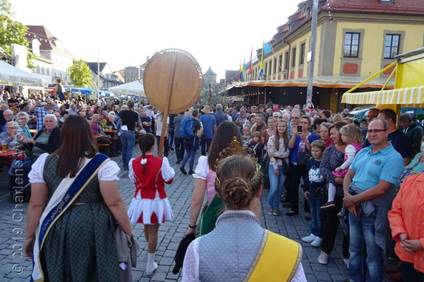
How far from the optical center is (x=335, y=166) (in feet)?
15.0

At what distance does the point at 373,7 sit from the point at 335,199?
2277cm

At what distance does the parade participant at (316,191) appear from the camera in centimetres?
491

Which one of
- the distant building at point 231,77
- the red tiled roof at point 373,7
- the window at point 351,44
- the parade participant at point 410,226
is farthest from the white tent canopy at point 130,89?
the distant building at point 231,77

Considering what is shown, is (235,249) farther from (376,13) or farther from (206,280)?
(376,13)

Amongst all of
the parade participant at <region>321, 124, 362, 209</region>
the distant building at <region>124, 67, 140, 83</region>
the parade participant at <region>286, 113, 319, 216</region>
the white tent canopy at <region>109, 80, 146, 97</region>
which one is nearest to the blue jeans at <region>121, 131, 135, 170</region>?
the parade participant at <region>286, 113, 319, 216</region>

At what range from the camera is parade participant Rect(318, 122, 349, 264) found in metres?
4.47

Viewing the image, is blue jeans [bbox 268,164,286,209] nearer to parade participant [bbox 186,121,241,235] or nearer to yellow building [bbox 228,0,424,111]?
parade participant [bbox 186,121,241,235]

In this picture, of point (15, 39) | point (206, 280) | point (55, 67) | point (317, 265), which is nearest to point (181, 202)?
point (317, 265)

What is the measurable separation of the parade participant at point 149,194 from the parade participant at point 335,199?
204cm

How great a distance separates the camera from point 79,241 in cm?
252

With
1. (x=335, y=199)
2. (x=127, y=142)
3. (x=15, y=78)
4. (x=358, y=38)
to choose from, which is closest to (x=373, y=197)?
(x=335, y=199)

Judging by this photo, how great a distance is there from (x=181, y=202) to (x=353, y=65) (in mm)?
20504

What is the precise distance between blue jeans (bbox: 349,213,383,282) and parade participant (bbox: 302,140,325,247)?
3.93 feet

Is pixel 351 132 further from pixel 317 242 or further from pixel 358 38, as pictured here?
pixel 358 38
